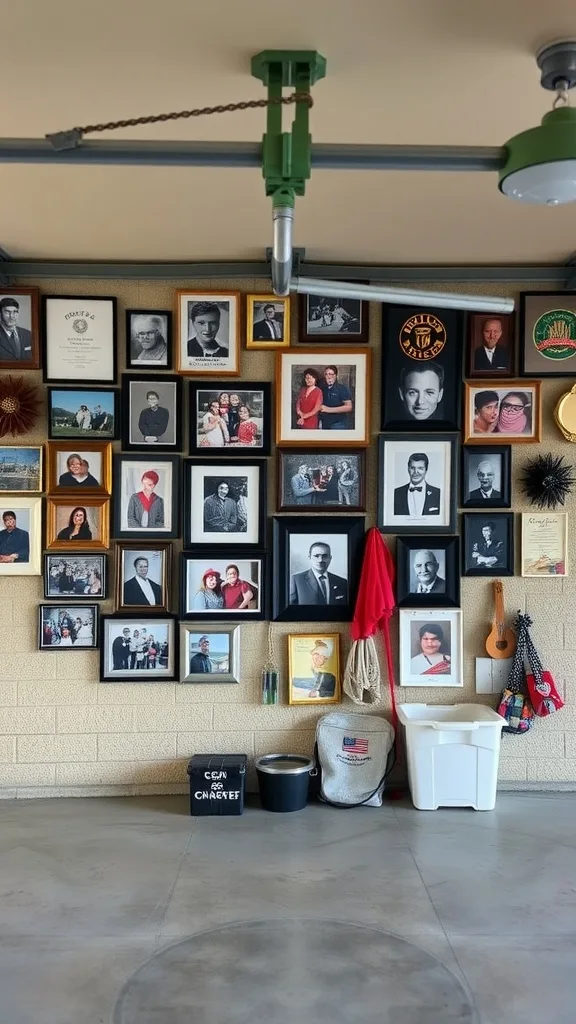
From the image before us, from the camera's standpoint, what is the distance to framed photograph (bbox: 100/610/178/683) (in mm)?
4418

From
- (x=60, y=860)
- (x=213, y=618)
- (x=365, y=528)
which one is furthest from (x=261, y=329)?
(x=60, y=860)

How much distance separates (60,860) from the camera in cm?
358

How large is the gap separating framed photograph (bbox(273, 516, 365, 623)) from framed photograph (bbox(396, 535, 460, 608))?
0.92ft

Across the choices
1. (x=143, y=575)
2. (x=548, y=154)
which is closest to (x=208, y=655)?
(x=143, y=575)

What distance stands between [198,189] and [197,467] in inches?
60.6

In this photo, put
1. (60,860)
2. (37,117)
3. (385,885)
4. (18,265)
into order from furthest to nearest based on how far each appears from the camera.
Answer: (18,265)
(60,860)
(385,885)
(37,117)

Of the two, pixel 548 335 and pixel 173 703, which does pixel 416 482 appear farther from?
pixel 173 703

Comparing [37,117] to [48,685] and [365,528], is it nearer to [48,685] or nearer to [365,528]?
[365,528]

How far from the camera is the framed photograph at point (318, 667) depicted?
4.47 metres

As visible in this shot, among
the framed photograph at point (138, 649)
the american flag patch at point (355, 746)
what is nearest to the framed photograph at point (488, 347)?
the american flag patch at point (355, 746)

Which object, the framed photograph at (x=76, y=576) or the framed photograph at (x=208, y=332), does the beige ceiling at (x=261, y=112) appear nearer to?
the framed photograph at (x=208, y=332)

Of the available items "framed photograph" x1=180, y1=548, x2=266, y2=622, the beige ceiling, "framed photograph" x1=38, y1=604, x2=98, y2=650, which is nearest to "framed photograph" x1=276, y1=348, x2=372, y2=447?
the beige ceiling

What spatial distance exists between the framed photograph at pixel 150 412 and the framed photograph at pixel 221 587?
2.19ft

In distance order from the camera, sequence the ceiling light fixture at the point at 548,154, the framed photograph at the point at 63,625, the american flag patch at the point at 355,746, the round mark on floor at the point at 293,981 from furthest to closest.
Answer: the framed photograph at the point at 63,625, the american flag patch at the point at 355,746, the round mark on floor at the point at 293,981, the ceiling light fixture at the point at 548,154
